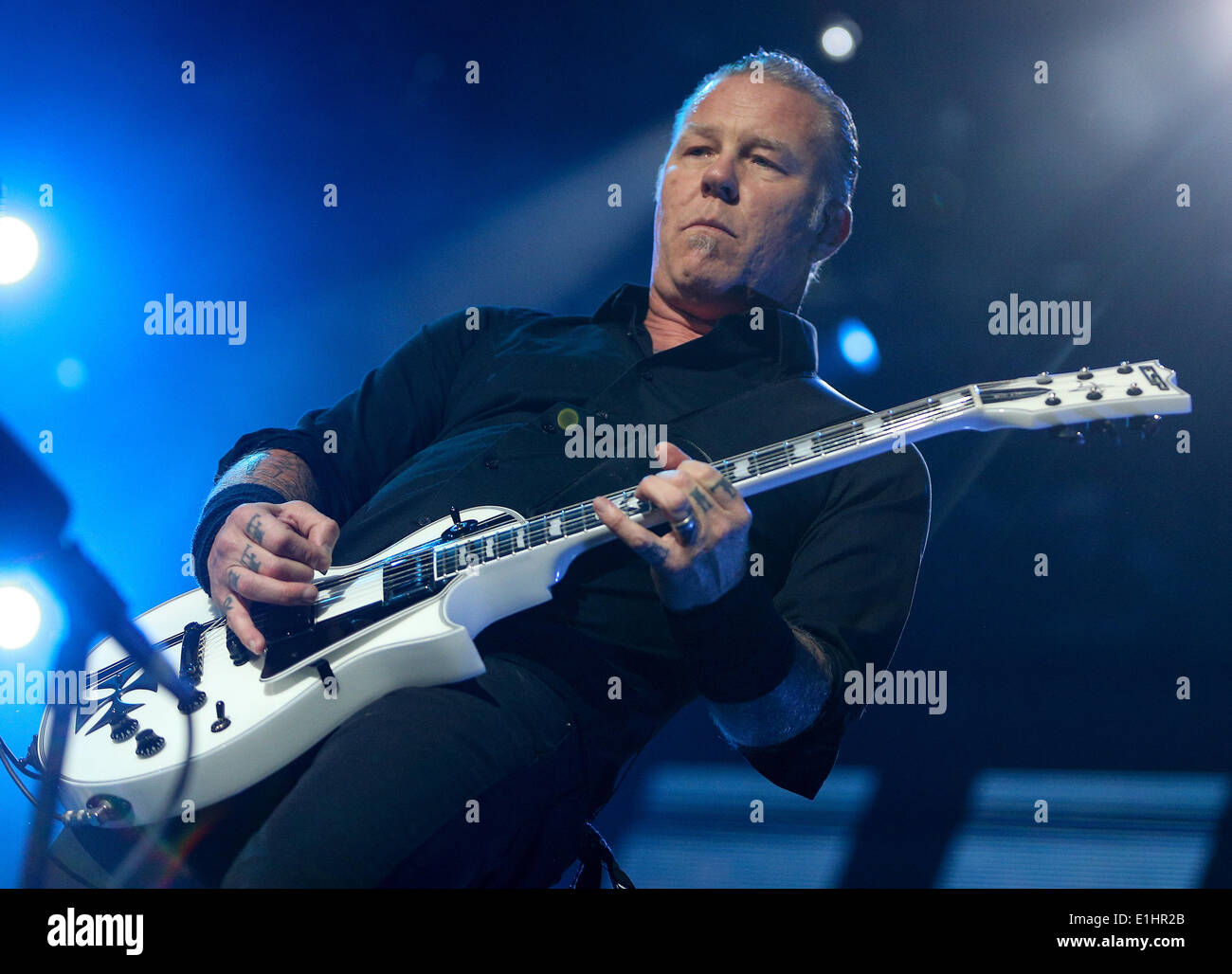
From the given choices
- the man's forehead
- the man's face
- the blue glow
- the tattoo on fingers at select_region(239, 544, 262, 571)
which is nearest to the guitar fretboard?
the tattoo on fingers at select_region(239, 544, 262, 571)

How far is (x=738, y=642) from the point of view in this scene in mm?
1461

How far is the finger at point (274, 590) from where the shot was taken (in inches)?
61.1

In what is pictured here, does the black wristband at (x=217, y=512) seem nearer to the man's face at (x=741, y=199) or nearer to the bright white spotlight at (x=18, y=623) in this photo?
the bright white spotlight at (x=18, y=623)

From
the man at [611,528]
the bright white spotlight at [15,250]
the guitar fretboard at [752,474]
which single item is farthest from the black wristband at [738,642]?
the bright white spotlight at [15,250]

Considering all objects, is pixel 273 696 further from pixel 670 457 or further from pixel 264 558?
pixel 670 457

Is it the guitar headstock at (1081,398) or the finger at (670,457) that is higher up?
the guitar headstock at (1081,398)

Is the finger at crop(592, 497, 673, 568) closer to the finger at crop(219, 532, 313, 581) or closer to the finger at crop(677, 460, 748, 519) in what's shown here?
the finger at crop(677, 460, 748, 519)

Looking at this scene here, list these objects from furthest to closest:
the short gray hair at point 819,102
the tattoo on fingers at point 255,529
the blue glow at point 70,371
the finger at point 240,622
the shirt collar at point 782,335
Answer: the blue glow at point 70,371 < the short gray hair at point 819,102 < the shirt collar at point 782,335 < the tattoo on fingers at point 255,529 < the finger at point 240,622

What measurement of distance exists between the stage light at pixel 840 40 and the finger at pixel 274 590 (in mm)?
1784

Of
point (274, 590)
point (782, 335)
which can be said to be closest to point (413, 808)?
point (274, 590)

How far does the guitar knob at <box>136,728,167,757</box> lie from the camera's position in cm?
148

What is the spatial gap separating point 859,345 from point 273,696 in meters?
1.55
